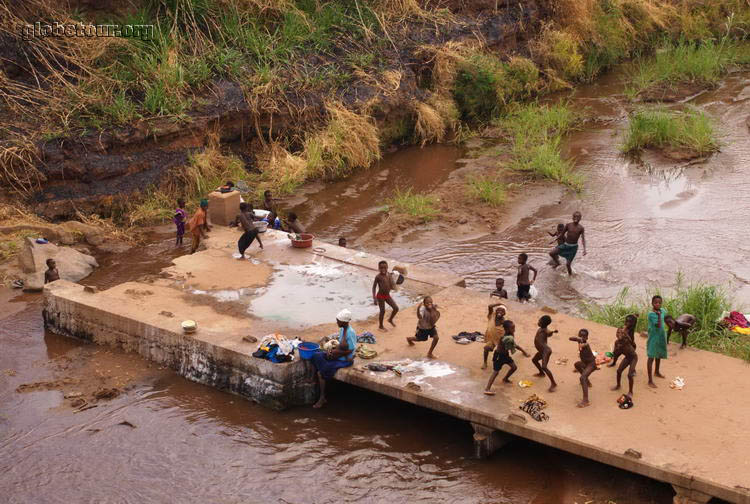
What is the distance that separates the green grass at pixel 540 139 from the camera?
55.6 ft

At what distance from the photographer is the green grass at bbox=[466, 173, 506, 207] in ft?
52.3

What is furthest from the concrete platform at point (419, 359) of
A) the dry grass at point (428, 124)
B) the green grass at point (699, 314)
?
the dry grass at point (428, 124)

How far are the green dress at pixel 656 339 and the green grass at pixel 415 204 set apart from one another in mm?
7084

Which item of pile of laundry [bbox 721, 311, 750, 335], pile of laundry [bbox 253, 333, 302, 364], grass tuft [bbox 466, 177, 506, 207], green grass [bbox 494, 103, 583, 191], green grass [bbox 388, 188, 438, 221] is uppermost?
green grass [bbox 494, 103, 583, 191]

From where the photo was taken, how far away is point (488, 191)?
16.1 meters

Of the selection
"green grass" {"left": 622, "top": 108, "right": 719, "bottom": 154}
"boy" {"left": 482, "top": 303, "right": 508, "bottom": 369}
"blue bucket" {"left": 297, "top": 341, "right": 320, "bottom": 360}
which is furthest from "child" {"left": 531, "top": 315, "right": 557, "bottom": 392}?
"green grass" {"left": 622, "top": 108, "right": 719, "bottom": 154}

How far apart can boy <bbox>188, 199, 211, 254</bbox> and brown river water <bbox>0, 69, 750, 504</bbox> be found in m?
0.96

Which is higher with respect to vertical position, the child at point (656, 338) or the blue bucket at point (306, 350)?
the child at point (656, 338)

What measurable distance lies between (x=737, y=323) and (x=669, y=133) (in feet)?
28.3

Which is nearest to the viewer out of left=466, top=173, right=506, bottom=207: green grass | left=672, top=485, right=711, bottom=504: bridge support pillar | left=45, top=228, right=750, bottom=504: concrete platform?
left=672, top=485, right=711, bottom=504: bridge support pillar

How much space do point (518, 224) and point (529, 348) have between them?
5831 mm

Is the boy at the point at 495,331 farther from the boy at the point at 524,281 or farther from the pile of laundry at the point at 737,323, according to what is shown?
the pile of laundry at the point at 737,323

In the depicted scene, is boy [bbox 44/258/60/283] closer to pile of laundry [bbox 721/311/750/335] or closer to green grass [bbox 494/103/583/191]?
pile of laundry [bbox 721/311/750/335]

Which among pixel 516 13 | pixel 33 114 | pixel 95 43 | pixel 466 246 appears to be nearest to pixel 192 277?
pixel 466 246
